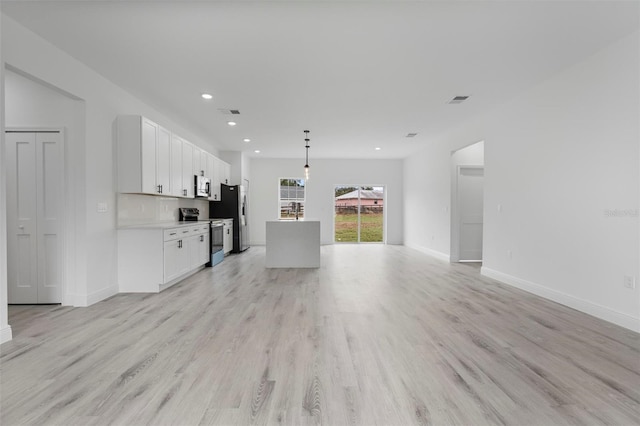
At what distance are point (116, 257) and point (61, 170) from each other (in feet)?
4.18

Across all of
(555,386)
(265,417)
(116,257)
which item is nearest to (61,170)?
(116,257)

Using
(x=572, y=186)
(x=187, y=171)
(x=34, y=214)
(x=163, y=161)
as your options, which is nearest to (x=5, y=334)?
(x=34, y=214)

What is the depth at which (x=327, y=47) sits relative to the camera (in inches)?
130

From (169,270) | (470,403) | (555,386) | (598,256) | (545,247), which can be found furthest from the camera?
(169,270)

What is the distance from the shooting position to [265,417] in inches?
69.1

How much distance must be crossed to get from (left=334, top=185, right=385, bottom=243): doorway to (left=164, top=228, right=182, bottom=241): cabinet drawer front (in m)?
6.33

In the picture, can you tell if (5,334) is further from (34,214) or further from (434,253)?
(434,253)

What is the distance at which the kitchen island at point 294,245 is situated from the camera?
21.1 feet

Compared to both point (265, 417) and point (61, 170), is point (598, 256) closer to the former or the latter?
point (265, 417)

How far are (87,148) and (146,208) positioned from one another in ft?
4.88

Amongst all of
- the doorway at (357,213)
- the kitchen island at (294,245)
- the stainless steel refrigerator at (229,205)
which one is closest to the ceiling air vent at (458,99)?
the kitchen island at (294,245)

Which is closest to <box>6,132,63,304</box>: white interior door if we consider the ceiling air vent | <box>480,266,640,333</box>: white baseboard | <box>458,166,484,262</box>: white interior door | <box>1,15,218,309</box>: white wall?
<box>1,15,218,309</box>: white wall

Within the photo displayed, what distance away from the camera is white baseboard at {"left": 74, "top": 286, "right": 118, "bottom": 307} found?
12.4 ft

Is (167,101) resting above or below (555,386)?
above
